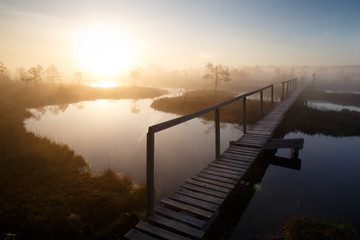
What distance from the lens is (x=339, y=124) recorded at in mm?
17250

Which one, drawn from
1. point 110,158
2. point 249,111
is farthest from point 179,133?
point 249,111

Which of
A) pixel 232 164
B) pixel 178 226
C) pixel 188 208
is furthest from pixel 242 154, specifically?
pixel 178 226

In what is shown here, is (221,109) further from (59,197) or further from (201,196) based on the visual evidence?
(59,197)

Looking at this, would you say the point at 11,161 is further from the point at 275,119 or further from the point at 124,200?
the point at 275,119

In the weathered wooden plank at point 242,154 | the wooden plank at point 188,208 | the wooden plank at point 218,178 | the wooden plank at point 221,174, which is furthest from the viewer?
the weathered wooden plank at point 242,154

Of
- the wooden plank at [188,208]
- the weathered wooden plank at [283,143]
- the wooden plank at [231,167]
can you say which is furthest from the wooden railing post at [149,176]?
the weathered wooden plank at [283,143]

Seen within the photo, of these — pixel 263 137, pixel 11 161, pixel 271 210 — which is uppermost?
pixel 263 137

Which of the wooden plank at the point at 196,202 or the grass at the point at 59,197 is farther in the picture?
the grass at the point at 59,197

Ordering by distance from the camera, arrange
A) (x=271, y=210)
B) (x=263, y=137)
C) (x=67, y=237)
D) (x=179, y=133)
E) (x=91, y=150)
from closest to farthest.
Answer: (x=67, y=237), (x=271, y=210), (x=263, y=137), (x=91, y=150), (x=179, y=133)

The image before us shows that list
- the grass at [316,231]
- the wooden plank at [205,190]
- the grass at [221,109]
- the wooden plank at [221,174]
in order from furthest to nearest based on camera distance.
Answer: the grass at [221,109] < the wooden plank at [221,174] < the wooden plank at [205,190] < the grass at [316,231]

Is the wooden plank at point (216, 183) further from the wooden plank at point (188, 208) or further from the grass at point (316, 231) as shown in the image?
the grass at point (316, 231)

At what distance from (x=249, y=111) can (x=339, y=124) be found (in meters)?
7.57

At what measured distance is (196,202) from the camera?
217 inches

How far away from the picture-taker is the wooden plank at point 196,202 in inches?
205
